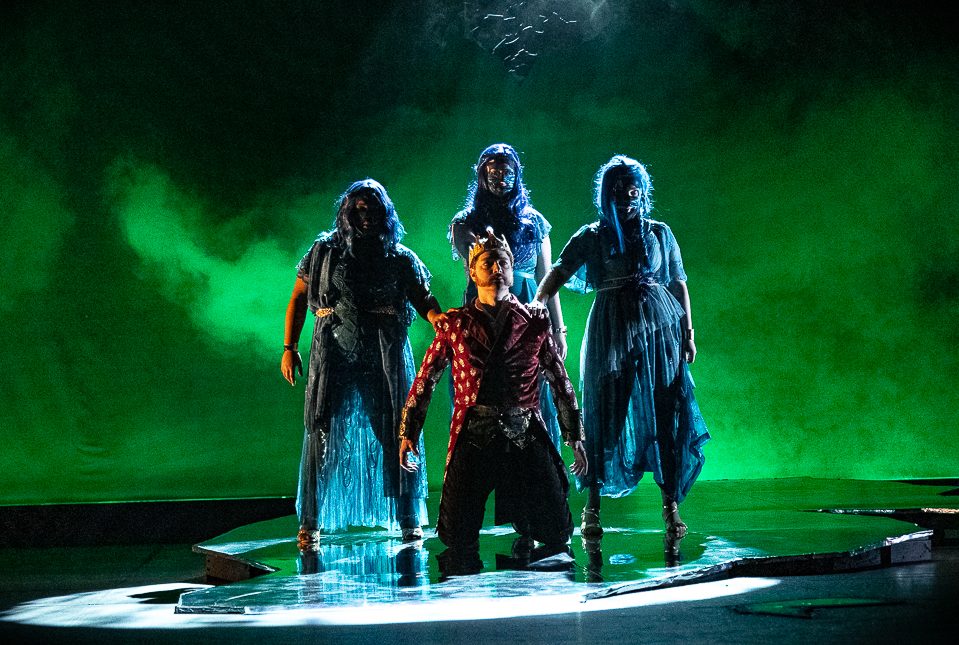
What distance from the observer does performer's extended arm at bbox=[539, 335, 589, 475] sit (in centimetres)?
475

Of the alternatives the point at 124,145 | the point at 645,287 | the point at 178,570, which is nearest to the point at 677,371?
the point at 645,287

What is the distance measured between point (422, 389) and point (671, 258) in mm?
1386

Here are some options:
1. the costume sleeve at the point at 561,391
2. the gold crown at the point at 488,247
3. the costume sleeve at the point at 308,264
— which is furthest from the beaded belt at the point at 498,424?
the costume sleeve at the point at 308,264

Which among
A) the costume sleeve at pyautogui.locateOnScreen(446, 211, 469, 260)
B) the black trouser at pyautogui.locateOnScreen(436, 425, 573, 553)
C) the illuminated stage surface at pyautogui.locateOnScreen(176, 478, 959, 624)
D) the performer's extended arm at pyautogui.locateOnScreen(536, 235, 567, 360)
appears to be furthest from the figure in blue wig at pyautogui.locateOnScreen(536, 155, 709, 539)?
the black trouser at pyautogui.locateOnScreen(436, 425, 573, 553)

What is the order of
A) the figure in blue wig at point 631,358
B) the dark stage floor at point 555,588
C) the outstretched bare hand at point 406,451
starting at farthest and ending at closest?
the figure in blue wig at point 631,358 < the outstretched bare hand at point 406,451 < the dark stage floor at point 555,588

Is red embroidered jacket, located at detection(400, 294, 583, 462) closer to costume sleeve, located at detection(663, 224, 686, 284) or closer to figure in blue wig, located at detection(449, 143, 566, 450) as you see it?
figure in blue wig, located at detection(449, 143, 566, 450)

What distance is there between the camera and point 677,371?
5277 millimetres

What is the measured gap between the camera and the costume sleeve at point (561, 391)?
187 inches

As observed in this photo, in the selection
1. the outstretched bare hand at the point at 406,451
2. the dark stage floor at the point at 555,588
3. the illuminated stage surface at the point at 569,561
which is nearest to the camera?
the dark stage floor at the point at 555,588

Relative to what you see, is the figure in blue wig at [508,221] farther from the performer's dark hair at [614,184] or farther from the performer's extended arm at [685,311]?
the performer's extended arm at [685,311]

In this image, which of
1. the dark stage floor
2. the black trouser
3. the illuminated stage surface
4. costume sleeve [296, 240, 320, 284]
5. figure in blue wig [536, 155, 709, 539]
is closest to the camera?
the dark stage floor

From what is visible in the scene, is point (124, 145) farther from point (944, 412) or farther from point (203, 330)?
point (944, 412)

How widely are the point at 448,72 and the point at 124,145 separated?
7.45ft

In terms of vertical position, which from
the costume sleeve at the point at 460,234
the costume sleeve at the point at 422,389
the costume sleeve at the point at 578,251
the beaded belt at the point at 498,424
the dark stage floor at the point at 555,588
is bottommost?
the dark stage floor at the point at 555,588
